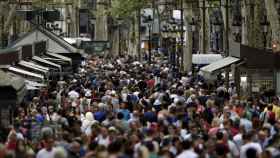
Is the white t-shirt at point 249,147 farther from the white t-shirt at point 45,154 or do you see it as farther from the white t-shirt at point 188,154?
the white t-shirt at point 45,154

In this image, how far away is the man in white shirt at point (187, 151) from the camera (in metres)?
17.3

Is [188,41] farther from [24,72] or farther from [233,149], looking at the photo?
[233,149]

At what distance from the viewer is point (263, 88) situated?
3306cm

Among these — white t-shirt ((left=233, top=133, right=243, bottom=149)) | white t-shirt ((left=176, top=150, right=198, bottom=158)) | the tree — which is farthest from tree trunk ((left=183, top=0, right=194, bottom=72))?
white t-shirt ((left=176, top=150, right=198, bottom=158))

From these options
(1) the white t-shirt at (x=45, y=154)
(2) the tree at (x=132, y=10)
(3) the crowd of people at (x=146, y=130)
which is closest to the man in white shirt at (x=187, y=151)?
(3) the crowd of people at (x=146, y=130)

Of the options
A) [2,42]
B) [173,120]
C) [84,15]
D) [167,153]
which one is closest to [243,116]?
[173,120]

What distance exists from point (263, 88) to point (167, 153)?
16.3 meters

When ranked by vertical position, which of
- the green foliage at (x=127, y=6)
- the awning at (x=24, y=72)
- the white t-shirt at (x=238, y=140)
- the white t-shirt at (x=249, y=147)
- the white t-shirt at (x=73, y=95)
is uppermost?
the green foliage at (x=127, y=6)

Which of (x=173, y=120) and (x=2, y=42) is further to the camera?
(x=2, y=42)

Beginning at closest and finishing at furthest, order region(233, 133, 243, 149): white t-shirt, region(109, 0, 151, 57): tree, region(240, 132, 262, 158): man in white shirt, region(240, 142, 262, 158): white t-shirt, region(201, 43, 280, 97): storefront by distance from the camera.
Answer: region(240, 132, 262, 158): man in white shirt, region(240, 142, 262, 158): white t-shirt, region(233, 133, 243, 149): white t-shirt, region(201, 43, 280, 97): storefront, region(109, 0, 151, 57): tree

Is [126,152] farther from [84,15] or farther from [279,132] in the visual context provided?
[84,15]

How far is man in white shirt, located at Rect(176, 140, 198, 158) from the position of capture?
1728 cm

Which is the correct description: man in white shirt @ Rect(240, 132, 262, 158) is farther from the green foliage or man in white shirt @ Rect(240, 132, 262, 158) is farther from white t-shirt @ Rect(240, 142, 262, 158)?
the green foliage

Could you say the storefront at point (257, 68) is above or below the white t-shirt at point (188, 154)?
above
